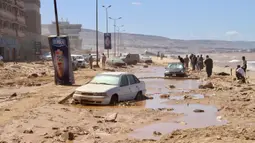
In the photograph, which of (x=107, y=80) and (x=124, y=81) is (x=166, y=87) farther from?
(x=107, y=80)

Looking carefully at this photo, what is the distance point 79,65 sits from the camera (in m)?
45.7

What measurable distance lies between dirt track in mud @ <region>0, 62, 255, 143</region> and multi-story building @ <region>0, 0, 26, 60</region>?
155 ft

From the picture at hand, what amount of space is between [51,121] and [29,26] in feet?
281

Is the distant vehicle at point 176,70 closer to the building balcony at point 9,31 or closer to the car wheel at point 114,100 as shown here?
the car wheel at point 114,100

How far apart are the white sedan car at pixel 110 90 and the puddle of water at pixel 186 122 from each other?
202 centimetres

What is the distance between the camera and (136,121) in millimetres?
12109

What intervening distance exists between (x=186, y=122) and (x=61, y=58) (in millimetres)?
11320

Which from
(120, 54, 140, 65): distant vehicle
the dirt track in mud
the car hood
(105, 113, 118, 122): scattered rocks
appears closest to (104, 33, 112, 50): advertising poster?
(120, 54, 140, 65): distant vehicle

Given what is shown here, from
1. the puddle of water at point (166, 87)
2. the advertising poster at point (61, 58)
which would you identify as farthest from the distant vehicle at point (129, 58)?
the advertising poster at point (61, 58)

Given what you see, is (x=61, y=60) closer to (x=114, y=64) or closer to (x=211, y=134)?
(x=211, y=134)

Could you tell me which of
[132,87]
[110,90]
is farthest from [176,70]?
[110,90]

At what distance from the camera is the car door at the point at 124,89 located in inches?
632

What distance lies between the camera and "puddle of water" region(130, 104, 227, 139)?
34.2ft

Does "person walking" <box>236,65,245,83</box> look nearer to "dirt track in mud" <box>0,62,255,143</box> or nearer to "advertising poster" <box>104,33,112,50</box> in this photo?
"dirt track in mud" <box>0,62,255,143</box>
